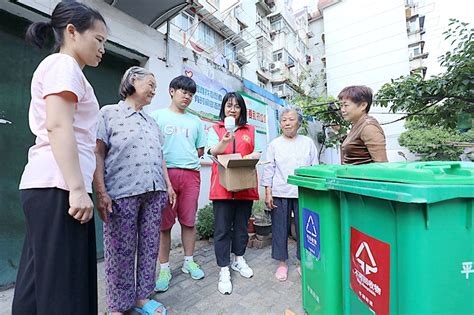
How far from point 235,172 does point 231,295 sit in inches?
38.8

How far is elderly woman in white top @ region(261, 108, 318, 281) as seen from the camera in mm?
2172

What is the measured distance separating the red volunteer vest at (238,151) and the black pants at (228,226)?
0.25ft

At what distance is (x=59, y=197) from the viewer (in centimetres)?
90

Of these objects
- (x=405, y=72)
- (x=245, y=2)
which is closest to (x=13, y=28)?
(x=245, y=2)

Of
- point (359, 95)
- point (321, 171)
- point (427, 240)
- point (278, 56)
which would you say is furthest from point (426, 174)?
point (278, 56)

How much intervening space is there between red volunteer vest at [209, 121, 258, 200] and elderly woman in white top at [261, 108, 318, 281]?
0.90 feet

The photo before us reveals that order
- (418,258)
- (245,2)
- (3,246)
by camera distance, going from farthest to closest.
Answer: (245,2) < (3,246) < (418,258)

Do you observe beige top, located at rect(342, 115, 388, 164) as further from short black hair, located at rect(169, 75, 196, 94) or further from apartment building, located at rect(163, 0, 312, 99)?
apartment building, located at rect(163, 0, 312, 99)

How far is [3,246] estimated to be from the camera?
202cm

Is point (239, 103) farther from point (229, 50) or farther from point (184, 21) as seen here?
point (229, 50)

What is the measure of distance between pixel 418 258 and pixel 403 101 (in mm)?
4753

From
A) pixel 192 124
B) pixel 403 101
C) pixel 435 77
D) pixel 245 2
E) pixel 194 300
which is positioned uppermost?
pixel 245 2

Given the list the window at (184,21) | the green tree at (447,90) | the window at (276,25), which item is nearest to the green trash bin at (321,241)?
the green tree at (447,90)

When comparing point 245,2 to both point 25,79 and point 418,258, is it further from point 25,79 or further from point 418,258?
point 418,258
